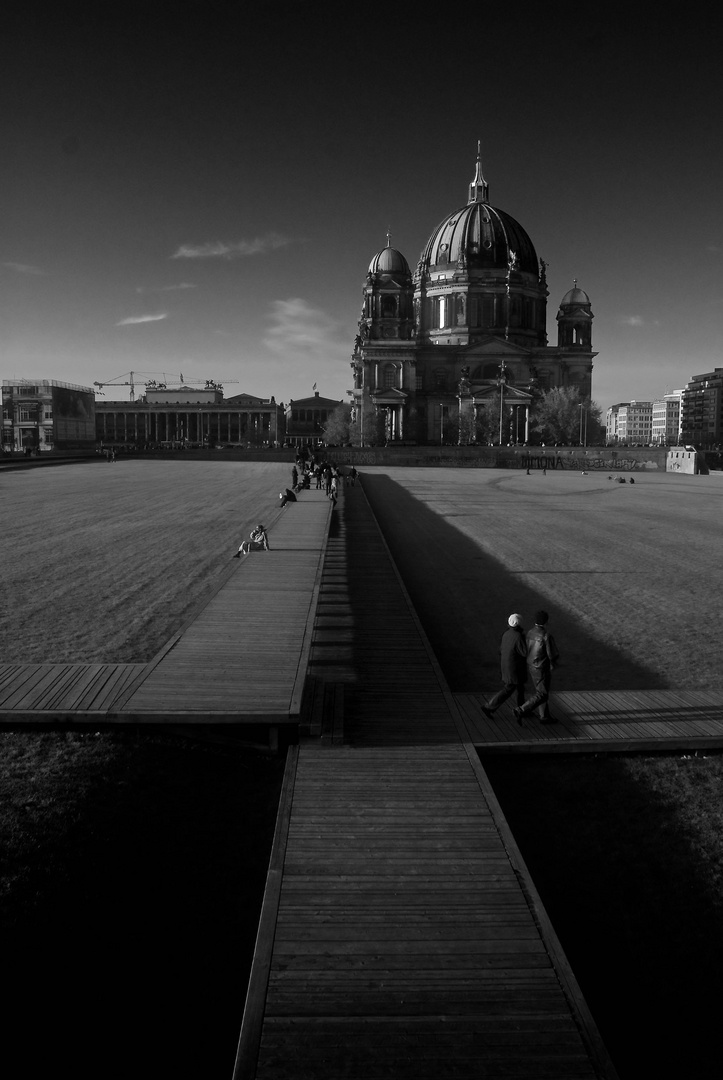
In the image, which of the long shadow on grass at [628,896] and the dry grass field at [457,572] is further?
the dry grass field at [457,572]

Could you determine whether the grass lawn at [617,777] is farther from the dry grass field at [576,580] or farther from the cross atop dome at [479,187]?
the cross atop dome at [479,187]

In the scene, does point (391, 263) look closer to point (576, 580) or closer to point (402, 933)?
point (576, 580)

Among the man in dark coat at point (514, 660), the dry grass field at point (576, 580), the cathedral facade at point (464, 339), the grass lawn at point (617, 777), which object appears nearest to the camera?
the grass lawn at point (617, 777)

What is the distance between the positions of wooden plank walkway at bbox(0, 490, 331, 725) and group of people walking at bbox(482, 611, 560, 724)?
292 cm

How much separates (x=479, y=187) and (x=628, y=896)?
146 meters

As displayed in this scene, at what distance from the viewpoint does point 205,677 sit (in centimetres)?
1230

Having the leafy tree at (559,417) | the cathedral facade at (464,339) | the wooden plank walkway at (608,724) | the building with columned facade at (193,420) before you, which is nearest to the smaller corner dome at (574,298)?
the cathedral facade at (464,339)

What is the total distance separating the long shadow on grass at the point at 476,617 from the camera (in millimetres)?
14672

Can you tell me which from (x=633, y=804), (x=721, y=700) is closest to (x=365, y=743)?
(x=633, y=804)

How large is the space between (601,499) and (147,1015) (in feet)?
160

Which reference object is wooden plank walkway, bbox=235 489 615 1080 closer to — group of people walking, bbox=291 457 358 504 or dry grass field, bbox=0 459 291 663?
dry grass field, bbox=0 459 291 663

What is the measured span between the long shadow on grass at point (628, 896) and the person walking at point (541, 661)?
0.75 meters

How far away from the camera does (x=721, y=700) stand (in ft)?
43.0

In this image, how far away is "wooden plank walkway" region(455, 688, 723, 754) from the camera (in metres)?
11.3
